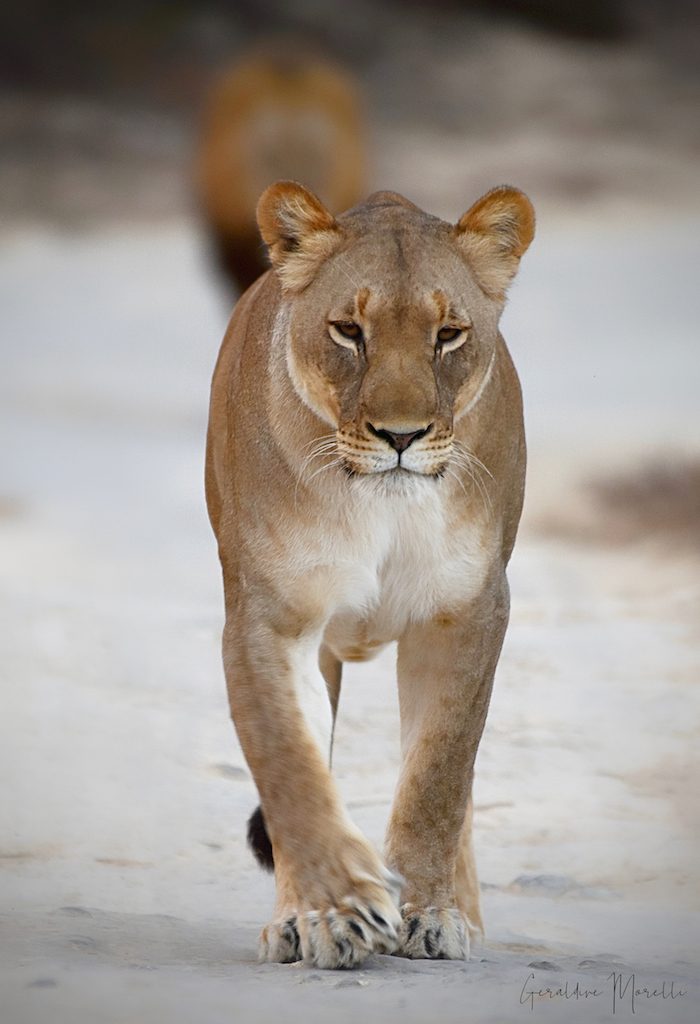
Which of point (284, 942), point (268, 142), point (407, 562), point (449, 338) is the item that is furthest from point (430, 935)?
point (268, 142)

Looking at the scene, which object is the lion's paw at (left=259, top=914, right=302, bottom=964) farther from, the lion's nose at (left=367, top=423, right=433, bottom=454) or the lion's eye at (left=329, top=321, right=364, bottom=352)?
the lion's eye at (left=329, top=321, right=364, bottom=352)

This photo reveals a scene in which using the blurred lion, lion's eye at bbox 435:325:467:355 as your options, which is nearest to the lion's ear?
lion's eye at bbox 435:325:467:355

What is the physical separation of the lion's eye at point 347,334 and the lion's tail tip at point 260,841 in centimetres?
111

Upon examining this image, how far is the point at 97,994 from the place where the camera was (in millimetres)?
2539

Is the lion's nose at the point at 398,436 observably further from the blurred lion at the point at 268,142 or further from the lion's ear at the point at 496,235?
the blurred lion at the point at 268,142

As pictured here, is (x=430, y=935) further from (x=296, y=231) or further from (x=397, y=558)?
(x=296, y=231)

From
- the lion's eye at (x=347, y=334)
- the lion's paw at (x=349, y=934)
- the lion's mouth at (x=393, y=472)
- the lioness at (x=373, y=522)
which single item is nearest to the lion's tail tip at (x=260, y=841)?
the lioness at (x=373, y=522)

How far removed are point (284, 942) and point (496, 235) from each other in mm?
1273

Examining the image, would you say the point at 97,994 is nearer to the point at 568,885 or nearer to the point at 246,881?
the point at 246,881

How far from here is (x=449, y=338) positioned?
3.09m

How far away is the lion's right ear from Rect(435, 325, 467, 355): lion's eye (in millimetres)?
299

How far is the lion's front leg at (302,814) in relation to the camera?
2.82 meters

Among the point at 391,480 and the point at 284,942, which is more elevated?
the point at 391,480
